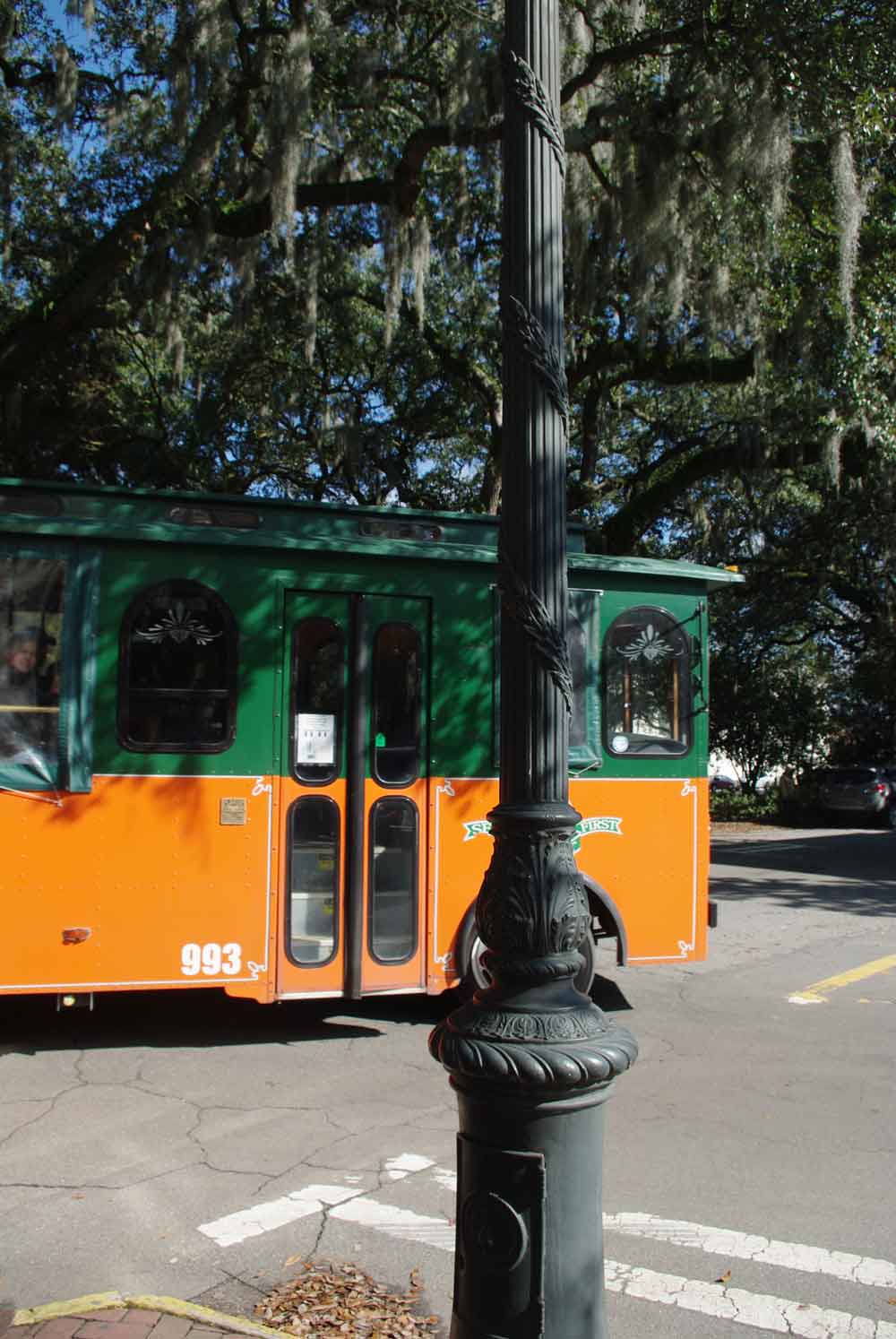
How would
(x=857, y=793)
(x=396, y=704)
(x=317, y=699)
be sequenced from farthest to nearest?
1. (x=857, y=793)
2. (x=396, y=704)
3. (x=317, y=699)

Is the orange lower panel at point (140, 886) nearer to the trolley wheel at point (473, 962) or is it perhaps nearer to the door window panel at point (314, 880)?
the door window panel at point (314, 880)

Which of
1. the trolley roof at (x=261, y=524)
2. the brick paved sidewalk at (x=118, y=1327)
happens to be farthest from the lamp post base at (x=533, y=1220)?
the trolley roof at (x=261, y=524)

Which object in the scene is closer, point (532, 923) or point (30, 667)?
point (532, 923)

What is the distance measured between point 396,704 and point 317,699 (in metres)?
0.55

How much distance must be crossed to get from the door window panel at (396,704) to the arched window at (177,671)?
3.23ft

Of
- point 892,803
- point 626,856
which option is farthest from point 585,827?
point 892,803

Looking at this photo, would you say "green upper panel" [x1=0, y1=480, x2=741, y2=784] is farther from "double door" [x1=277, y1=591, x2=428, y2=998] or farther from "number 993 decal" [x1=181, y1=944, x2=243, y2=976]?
"number 993 decal" [x1=181, y1=944, x2=243, y2=976]

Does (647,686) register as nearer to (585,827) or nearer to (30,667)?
(585,827)

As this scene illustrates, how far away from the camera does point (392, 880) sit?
7875 mm

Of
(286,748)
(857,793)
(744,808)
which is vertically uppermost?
(286,748)

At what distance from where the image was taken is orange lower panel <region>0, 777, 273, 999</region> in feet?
23.5

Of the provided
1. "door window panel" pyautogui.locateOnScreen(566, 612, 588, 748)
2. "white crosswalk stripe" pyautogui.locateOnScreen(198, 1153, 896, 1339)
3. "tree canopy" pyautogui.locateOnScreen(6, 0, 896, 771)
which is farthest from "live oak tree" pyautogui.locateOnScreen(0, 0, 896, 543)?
"white crosswalk stripe" pyautogui.locateOnScreen(198, 1153, 896, 1339)

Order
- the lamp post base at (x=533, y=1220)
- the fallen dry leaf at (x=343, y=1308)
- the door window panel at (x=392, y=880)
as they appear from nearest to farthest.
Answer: the lamp post base at (x=533, y=1220)
the fallen dry leaf at (x=343, y=1308)
the door window panel at (x=392, y=880)

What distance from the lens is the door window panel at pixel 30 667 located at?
719 cm
